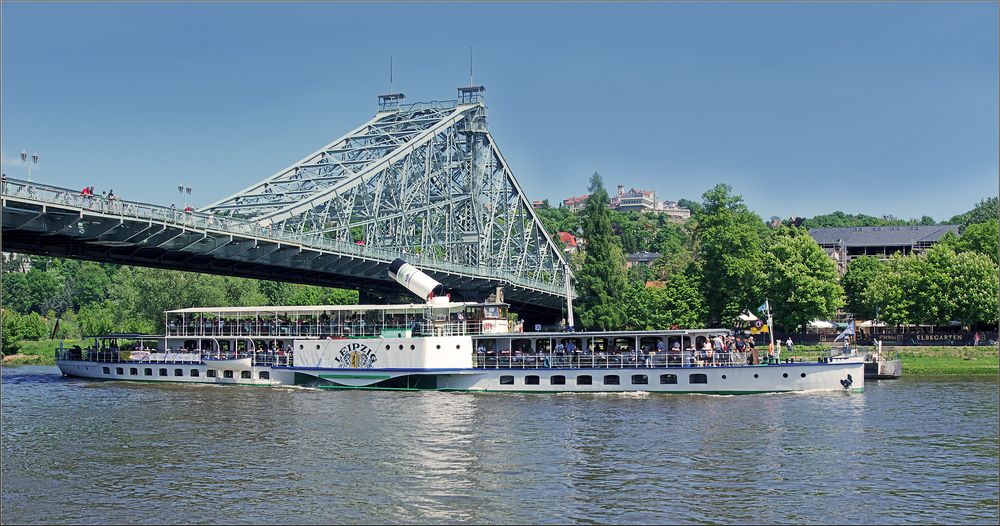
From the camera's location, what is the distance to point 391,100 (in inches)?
4985

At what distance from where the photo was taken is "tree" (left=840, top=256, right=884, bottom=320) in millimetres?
104175

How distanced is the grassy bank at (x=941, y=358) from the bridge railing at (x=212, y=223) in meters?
32.7

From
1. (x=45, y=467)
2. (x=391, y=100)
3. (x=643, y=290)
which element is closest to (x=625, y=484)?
(x=45, y=467)

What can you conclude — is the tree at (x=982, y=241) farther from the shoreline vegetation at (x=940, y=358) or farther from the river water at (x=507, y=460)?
the river water at (x=507, y=460)

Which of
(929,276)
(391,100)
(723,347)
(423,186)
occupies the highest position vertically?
(391,100)

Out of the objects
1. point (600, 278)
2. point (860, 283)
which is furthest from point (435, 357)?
point (860, 283)

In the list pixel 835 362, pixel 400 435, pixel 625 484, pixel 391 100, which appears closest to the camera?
pixel 625 484

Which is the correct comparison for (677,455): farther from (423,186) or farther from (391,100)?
(391,100)

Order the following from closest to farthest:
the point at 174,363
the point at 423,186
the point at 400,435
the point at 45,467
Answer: the point at 45,467 < the point at 400,435 < the point at 174,363 < the point at 423,186

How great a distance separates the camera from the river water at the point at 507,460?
27.8 metres

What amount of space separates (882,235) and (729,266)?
77121mm

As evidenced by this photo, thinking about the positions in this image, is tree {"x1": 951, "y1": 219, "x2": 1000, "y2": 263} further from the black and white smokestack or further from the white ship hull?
the black and white smokestack

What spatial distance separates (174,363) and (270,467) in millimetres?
38495

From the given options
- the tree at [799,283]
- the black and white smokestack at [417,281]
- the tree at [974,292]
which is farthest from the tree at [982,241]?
the black and white smokestack at [417,281]
